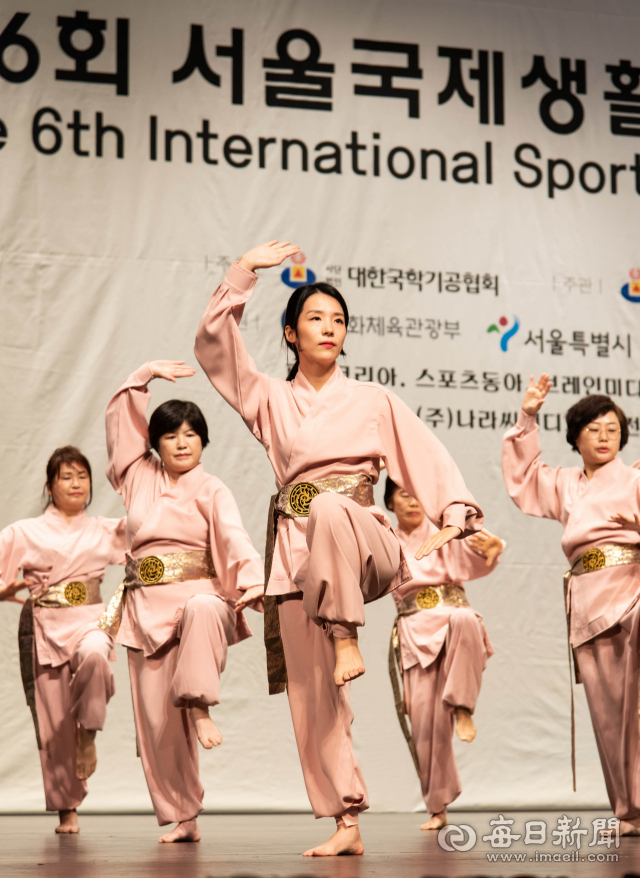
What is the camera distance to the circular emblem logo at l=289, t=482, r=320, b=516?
2.64 m

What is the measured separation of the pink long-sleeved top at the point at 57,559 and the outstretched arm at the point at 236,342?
1619 millimetres

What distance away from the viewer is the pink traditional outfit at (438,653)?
13.4 ft

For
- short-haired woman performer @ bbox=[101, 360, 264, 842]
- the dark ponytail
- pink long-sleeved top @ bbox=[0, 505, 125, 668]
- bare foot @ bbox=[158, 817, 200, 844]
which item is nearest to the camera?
the dark ponytail

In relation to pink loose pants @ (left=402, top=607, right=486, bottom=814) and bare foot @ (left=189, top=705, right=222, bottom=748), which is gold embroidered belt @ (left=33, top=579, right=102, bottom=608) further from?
pink loose pants @ (left=402, top=607, right=486, bottom=814)

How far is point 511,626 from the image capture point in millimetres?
5531

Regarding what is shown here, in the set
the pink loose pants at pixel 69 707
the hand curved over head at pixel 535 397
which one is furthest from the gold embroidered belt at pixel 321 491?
the pink loose pants at pixel 69 707

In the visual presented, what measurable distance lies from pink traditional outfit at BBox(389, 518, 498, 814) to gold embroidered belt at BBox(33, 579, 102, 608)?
47.3 inches

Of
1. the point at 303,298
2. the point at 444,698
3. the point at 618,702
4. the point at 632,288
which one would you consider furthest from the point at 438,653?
the point at 632,288

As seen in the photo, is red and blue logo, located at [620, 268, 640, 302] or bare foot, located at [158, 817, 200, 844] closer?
bare foot, located at [158, 817, 200, 844]

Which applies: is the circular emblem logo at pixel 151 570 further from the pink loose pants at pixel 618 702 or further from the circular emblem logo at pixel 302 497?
the pink loose pants at pixel 618 702

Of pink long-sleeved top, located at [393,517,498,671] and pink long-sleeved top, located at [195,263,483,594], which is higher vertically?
pink long-sleeved top, located at [195,263,483,594]

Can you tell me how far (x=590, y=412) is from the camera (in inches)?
150

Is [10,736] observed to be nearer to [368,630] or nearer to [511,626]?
[368,630]

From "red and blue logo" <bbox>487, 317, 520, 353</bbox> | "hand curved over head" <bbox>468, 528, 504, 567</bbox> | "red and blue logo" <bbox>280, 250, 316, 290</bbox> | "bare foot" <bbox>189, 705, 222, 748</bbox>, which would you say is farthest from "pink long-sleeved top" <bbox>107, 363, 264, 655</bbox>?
"red and blue logo" <bbox>487, 317, 520, 353</bbox>
